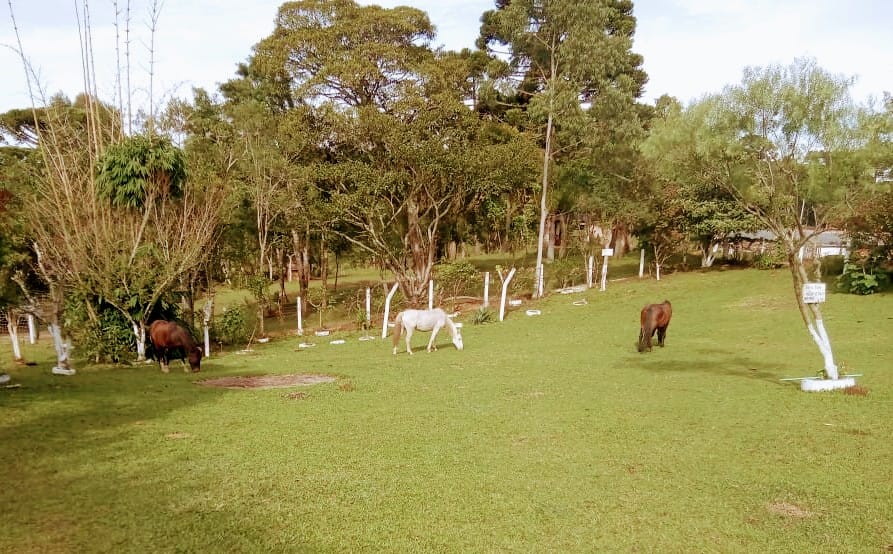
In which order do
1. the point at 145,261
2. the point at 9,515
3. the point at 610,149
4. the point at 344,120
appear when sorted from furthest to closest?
the point at 610,149, the point at 344,120, the point at 145,261, the point at 9,515

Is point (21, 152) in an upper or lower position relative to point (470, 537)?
upper

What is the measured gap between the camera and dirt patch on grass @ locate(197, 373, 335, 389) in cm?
1280

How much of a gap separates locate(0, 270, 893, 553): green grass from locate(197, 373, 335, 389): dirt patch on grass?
54 centimetres

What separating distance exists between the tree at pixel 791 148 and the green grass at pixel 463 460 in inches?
117

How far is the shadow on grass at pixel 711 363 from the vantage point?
12852mm

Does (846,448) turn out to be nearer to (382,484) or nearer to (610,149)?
(382,484)

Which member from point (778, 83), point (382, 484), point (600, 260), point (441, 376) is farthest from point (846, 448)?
point (600, 260)

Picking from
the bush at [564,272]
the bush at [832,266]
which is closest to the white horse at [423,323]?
the bush at [564,272]

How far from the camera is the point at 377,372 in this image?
46.7ft

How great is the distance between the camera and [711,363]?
562 inches

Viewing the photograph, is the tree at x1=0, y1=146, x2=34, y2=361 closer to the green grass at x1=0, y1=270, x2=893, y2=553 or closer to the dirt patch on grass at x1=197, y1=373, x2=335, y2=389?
the green grass at x1=0, y1=270, x2=893, y2=553

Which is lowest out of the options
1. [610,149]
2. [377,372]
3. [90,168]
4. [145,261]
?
[377,372]

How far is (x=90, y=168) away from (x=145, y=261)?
10.1 feet

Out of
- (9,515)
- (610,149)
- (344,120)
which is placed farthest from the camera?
(610,149)
